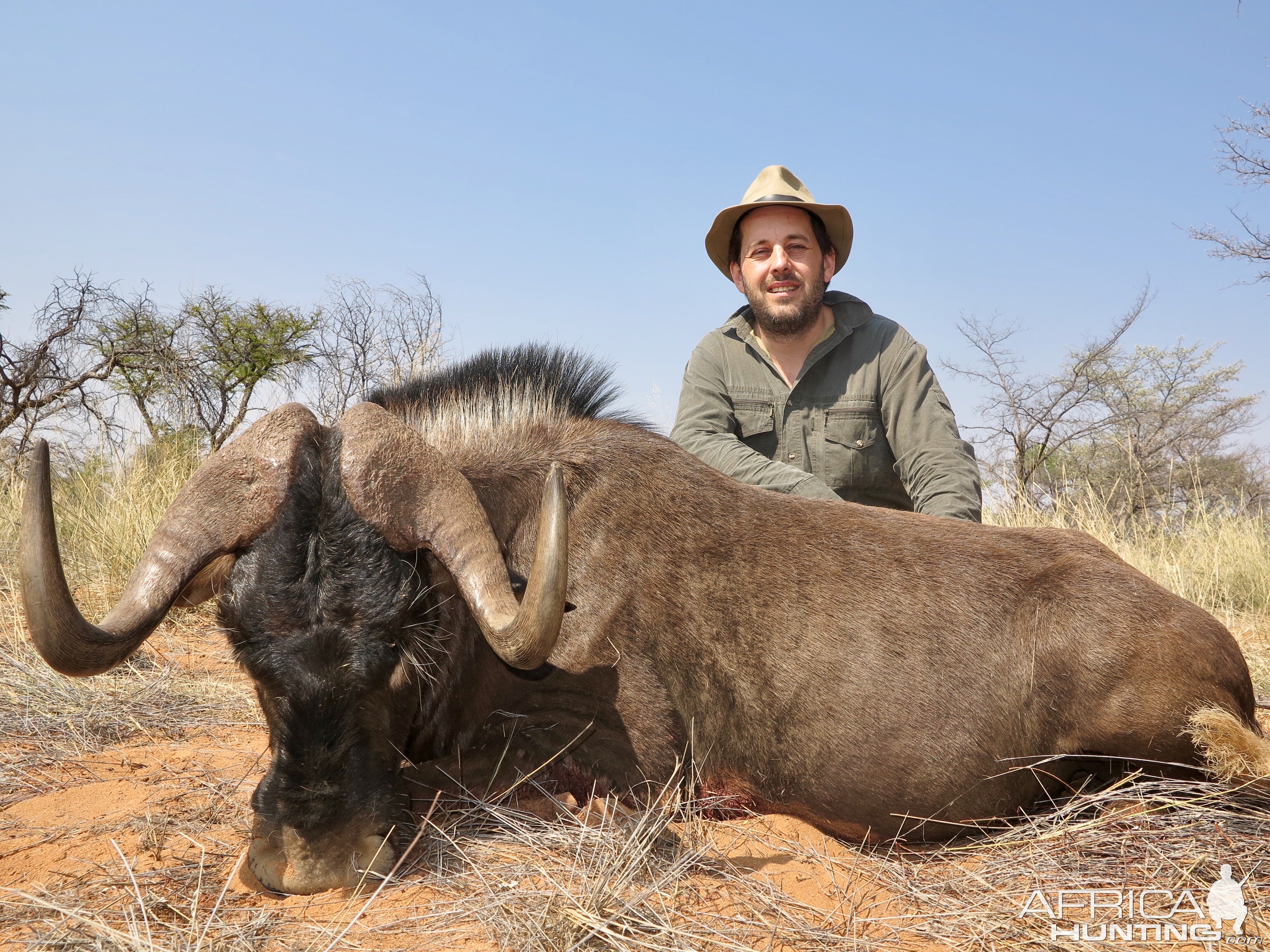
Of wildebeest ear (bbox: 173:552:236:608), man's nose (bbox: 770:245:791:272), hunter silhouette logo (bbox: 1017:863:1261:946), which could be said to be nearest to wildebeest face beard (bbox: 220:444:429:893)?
wildebeest ear (bbox: 173:552:236:608)

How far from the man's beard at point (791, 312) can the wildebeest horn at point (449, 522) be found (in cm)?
320

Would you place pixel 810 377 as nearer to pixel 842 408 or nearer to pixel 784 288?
pixel 842 408

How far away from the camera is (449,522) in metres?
2.71

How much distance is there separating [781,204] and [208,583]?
13.8 feet

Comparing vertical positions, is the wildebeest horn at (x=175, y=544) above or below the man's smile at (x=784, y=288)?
below

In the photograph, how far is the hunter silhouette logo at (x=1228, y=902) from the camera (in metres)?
2.51

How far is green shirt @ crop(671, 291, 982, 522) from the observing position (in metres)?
5.36

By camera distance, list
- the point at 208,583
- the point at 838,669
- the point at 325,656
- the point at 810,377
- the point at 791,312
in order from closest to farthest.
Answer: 1. the point at 325,656
2. the point at 208,583
3. the point at 838,669
4. the point at 791,312
5. the point at 810,377

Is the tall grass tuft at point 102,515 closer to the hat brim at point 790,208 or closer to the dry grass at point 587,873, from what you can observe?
the dry grass at point 587,873

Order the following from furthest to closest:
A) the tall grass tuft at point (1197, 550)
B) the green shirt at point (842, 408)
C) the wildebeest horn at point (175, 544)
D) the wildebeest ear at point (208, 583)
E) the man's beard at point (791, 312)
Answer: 1. the tall grass tuft at point (1197, 550)
2. the man's beard at point (791, 312)
3. the green shirt at point (842, 408)
4. the wildebeest ear at point (208, 583)
5. the wildebeest horn at point (175, 544)

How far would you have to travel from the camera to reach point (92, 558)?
729cm

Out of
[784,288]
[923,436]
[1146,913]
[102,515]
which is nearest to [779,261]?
[784,288]

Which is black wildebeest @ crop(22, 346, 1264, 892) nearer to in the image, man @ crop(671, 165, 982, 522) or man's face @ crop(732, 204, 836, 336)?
man @ crop(671, 165, 982, 522)

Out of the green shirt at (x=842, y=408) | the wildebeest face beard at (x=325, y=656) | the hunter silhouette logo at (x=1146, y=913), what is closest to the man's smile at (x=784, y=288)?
the green shirt at (x=842, y=408)
